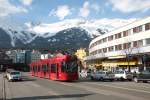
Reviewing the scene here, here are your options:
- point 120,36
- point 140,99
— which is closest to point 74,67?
point 140,99

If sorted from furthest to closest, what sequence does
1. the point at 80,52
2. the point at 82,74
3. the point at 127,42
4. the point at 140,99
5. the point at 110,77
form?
the point at 80,52, the point at 127,42, the point at 82,74, the point at 110,77, the point at 140,99

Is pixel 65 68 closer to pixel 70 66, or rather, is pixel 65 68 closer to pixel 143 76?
pixel 70 66

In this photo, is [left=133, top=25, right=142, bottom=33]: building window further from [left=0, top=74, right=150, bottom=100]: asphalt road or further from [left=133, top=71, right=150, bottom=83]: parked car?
[left=0, top=74, right=150, bottom=100]: asphalt road

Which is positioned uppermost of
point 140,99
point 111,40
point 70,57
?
point 111,40

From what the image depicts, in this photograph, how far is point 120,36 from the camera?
9200 cm

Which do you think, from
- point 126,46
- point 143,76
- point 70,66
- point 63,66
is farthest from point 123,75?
point 126,46

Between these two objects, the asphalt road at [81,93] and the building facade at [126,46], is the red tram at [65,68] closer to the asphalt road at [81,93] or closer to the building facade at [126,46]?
the asphalt road at [81,93]

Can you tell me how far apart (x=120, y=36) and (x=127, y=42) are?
723cm

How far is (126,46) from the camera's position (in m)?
85.6

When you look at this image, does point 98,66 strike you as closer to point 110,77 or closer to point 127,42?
point 127,42

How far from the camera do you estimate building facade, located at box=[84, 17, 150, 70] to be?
250 ft

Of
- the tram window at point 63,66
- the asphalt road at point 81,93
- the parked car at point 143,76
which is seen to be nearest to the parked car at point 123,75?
the parked car at point 143,76

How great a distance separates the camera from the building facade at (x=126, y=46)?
76312mm

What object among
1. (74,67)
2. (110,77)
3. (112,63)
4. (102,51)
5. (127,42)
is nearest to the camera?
(74,67)
